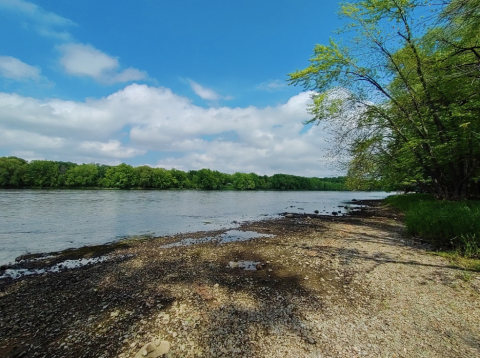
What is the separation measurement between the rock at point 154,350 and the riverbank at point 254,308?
0.50ft

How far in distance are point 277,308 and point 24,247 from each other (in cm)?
1616

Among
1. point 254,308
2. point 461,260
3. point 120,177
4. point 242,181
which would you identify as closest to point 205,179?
point 242,181

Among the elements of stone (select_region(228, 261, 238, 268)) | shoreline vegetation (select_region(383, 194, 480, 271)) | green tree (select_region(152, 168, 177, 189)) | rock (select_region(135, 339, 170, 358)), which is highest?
green tree (select_region(152, 168, 177, 189))

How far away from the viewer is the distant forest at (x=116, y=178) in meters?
81.1

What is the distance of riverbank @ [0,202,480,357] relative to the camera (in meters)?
4.34

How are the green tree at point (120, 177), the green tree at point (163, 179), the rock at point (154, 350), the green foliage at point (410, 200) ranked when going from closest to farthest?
the rock at point (154, 350) → the green foliage at point (410, 200) → the green tree at point (120, 177) → the green tree at point (163, 179)

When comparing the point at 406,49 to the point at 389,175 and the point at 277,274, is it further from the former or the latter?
the point at 277,274

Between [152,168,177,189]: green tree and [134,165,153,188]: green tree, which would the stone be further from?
[152,168,177,189]: green tree

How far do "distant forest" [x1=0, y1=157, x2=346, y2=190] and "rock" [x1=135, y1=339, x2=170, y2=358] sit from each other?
263ft

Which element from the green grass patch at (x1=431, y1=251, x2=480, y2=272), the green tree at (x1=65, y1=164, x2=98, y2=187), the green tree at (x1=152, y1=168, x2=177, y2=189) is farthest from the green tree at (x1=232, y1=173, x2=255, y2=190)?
the green grass patch at (x1=431, y1=251, x2=480, y2=272)

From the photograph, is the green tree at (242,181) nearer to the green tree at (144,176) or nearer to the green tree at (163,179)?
the green tree at (163,179)

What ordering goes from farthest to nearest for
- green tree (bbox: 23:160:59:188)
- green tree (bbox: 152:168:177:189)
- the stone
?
green tree (bbox: 152:168:177:189) < green tree (bbox: 23:160:59:188) < the stone

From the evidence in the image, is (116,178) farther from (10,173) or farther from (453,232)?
(453,232)

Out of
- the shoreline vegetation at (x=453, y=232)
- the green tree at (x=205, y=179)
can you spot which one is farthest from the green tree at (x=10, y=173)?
the shoreline vegetation at (x=453, y=232)
